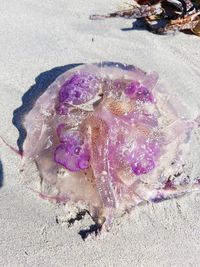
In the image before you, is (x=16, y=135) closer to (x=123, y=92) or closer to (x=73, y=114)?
(x=73, y=114)

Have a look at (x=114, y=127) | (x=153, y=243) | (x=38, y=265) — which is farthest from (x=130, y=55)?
(x=38, y=265)

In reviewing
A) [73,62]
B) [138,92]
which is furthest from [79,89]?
[73,62]

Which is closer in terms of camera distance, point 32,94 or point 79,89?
point 79,89

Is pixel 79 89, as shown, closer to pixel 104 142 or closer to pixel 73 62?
pixel 104 142

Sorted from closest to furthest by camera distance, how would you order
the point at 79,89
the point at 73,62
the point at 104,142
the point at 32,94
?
1. the point at 104,142
2. the point at 79,89
3. the point at 32,94
4. the point at 73,62

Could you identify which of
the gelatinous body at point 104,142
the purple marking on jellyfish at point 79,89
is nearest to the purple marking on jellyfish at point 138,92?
the gelatinous body at point 104,142

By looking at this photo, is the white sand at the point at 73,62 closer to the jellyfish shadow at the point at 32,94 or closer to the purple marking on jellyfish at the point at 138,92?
the jellyfish shadow at the point at 32,94
